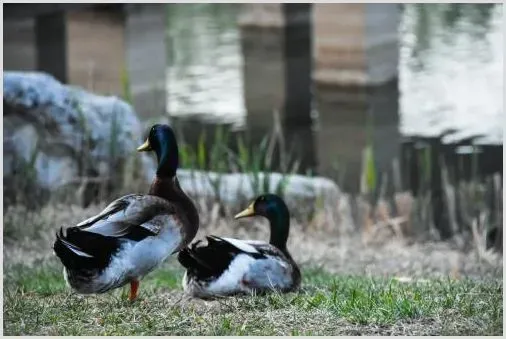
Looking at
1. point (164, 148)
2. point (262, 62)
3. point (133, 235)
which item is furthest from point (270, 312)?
point (262, 62)

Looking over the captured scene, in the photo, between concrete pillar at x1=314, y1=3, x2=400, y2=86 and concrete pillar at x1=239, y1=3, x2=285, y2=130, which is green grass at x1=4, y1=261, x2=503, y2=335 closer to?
concrete pillar at x1=314, y1=3, x2=400, y2=86

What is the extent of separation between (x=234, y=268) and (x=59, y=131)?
2.08 metres

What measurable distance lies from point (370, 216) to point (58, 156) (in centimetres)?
175

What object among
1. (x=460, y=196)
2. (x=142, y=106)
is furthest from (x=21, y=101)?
(x=460, y=196)

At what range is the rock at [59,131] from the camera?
271 inches

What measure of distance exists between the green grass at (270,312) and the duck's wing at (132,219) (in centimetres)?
33

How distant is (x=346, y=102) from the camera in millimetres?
9422

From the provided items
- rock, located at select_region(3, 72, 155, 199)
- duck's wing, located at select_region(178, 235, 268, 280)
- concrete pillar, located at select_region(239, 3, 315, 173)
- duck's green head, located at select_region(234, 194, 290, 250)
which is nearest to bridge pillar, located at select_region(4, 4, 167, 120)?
concrete pillar, located at select_region(239, 3, 315, 173)

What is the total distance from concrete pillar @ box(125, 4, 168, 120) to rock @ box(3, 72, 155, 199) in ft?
3.55

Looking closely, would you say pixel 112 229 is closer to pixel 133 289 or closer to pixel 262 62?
pixel 133 289

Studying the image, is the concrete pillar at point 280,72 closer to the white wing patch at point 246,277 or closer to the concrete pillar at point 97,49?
the concrete pillar at point 97,49

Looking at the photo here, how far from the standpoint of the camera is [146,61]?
8648 mm

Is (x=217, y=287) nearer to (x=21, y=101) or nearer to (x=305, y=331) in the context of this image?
(x=305, y=331)

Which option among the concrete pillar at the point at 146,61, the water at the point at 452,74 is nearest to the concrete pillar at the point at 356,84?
the water at the point at 452,74
